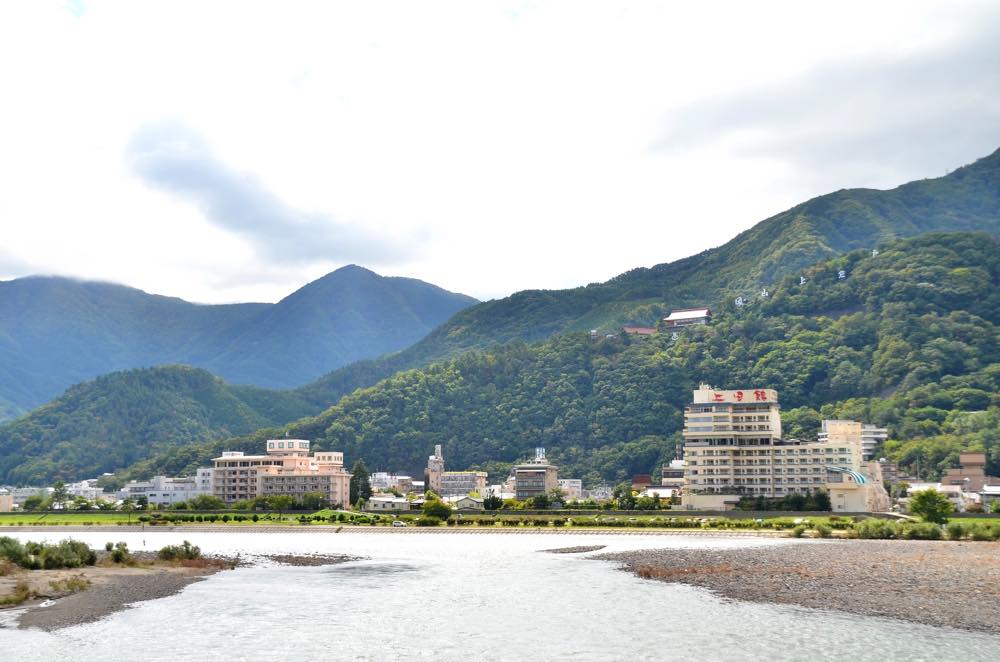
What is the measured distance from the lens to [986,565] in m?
59.0

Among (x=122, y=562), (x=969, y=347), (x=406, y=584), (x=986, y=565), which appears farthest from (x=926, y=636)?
(x=969, y=347)

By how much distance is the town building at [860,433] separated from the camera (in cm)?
14212

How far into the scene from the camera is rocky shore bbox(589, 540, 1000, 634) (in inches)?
1752

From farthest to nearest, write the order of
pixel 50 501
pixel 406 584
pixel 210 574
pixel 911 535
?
pixel 50 501, pixel 911 535, pixel 210 574, pixel 406 584

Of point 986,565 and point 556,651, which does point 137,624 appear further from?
point 986,565

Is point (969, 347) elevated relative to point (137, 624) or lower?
elevated

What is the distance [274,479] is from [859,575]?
109m

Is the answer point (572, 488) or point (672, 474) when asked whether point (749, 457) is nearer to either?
point (672, 474)

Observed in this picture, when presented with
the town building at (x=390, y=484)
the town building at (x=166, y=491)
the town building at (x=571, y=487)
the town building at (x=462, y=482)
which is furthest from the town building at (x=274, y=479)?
the town building at (x=571, y=487)

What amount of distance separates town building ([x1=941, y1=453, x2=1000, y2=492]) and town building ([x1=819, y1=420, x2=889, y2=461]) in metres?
11.2

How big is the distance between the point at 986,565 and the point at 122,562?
5049 cm

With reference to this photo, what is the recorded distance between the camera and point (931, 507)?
97.6 m

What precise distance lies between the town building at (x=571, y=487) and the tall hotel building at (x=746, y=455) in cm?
3174

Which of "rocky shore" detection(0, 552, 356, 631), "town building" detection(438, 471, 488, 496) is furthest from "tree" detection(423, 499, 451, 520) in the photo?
"town building" detection(438, 471, 488, 496)
